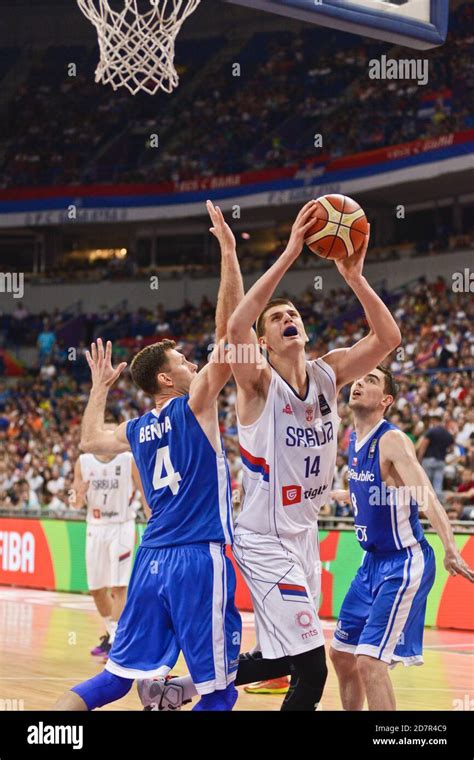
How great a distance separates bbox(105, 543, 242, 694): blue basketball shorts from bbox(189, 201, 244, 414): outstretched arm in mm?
683

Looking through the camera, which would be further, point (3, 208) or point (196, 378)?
point (3, 208)

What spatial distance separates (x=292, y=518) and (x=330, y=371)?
28.7 inches

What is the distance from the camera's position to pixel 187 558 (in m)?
4.89

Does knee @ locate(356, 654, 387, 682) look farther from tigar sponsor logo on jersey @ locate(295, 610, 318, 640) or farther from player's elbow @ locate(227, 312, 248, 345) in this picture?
player's elbow @ locate(227, 312, 248, 345)

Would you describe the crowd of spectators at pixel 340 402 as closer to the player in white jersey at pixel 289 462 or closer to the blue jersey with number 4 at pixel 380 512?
the blue jersey with number 4 at pixel 380 512

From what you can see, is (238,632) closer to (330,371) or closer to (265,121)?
(330,371)

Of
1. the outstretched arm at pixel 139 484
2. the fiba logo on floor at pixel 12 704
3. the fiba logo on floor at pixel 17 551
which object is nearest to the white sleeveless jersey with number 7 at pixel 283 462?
the outstretched arm at pixel 139 484

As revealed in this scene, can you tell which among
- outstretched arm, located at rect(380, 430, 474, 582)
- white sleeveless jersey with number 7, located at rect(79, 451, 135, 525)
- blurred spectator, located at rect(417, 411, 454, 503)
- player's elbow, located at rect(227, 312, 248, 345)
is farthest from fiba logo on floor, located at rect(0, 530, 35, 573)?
player's elbow, located at rect(227, 312, 248, 345)

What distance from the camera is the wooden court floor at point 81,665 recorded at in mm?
7695

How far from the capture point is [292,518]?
5.14 metres

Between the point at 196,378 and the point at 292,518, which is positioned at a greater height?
the point at 196,378

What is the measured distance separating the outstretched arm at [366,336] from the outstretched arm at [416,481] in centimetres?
80
